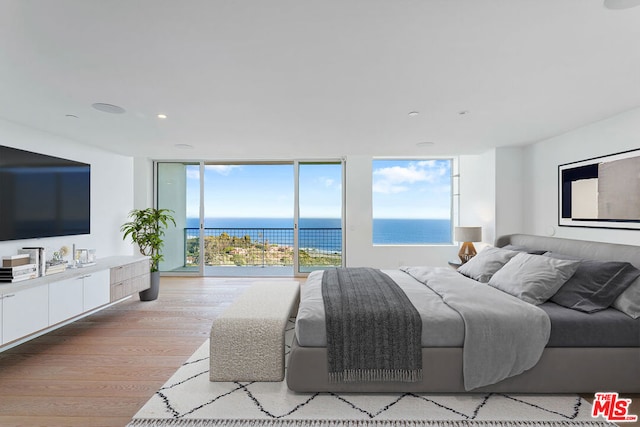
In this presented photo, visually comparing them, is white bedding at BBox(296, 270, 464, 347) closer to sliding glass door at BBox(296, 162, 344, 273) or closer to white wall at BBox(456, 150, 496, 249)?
white wall at BBox(456, 150, 496, 249)

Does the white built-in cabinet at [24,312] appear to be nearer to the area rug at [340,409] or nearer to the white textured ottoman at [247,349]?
the area rug at [340,409]

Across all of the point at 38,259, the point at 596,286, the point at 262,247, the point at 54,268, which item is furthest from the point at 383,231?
the point at 38,259

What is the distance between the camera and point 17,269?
2945mm

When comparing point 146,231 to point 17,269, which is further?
point 146,231

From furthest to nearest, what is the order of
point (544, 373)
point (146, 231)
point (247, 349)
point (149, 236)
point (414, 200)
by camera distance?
point (414, 200) < point (146, 231) < point (149, 236) < point (247, 349) < point (544, 373)

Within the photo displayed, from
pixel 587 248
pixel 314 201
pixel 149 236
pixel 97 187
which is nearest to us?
pixel 587 248

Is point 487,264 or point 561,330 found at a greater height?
point 487,264

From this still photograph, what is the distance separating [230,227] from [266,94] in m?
4.99

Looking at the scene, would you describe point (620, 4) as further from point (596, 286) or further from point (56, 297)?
point (56, 297)

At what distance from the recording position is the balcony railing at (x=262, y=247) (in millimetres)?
6672

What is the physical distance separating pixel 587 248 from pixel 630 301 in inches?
33.9

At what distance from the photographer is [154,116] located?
11.2 ft

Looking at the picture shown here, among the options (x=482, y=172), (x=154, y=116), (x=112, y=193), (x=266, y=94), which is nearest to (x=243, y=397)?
(x=266, y=94)

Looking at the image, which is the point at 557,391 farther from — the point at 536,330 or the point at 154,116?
the point at 154,116
